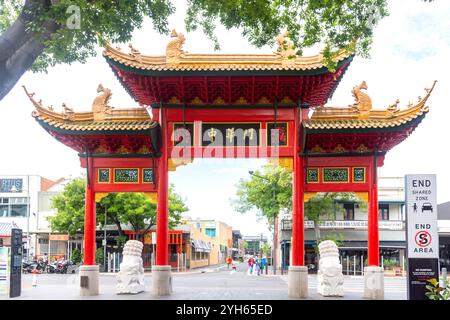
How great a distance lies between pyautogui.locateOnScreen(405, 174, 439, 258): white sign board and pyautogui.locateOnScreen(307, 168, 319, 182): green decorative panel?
427 cm

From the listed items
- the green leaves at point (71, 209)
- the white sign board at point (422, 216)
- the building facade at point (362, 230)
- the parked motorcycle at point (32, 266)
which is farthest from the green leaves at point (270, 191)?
the white sign board at point (422, 216)

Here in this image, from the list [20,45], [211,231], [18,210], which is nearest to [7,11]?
[20,45]

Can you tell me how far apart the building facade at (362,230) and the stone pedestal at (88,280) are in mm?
26981

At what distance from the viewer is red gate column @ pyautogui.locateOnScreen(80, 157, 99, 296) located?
18219 millimetres

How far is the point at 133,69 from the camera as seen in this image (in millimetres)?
17562

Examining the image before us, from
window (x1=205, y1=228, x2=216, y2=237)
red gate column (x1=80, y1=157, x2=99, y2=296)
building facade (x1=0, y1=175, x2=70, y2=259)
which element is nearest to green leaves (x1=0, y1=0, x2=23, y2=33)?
red gate column (x1=80, y1=157, x2=99, y2=296)

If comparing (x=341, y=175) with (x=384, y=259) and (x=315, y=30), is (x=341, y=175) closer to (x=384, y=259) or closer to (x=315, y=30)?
(x=315, y=30)

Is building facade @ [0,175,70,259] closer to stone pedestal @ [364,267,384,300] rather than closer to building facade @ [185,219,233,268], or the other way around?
building facade @ [185,219,233,268]

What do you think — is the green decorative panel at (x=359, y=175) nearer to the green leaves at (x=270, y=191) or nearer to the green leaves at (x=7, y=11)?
the green leaves at (x=7, y=11)

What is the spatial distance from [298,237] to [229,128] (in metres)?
4.36

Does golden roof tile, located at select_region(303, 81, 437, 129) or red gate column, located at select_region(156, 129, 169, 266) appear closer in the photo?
golden roof tile, located at select_region(303, 81, 437, 129)

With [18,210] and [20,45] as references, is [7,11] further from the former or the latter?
[18,210]

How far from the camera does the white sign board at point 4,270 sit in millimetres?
19156
